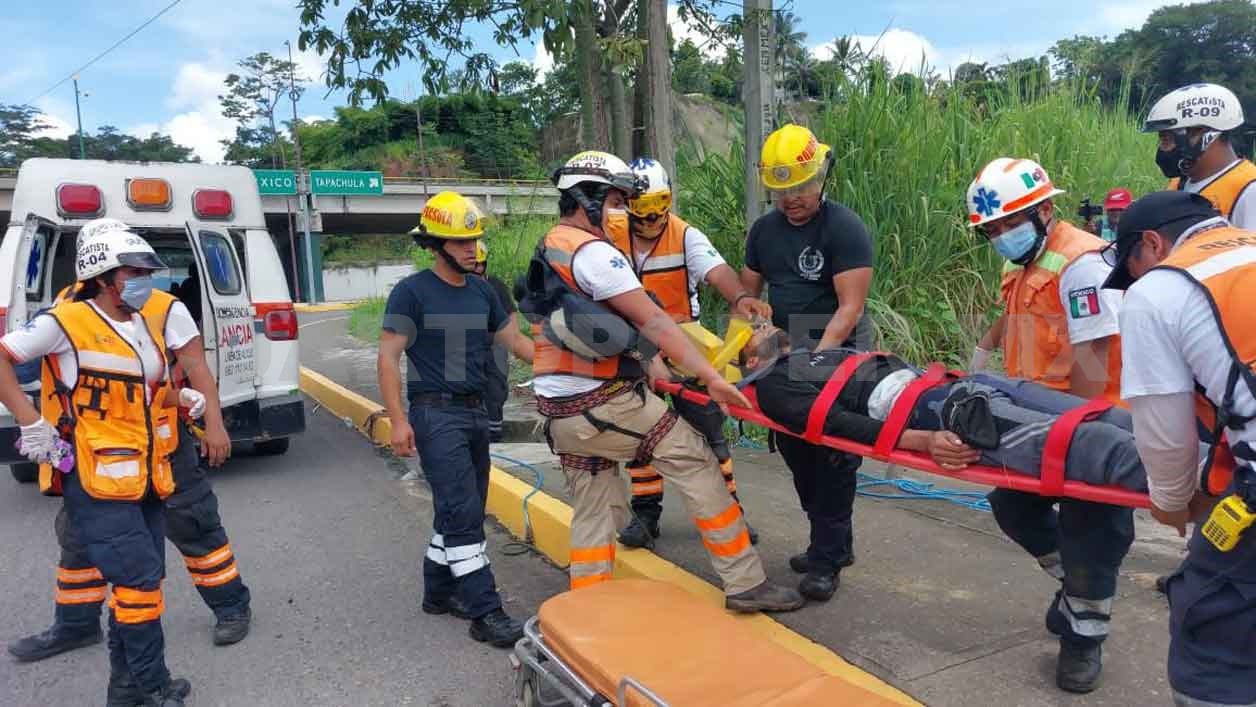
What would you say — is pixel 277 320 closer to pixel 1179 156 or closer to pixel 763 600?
pixel 763 600

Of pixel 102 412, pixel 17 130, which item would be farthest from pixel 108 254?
pixel 17 130

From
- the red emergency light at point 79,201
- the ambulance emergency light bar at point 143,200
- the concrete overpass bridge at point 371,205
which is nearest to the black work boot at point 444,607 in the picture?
the ambulance emergency light bar at point 143,200

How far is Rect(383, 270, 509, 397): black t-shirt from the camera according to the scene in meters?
3.55

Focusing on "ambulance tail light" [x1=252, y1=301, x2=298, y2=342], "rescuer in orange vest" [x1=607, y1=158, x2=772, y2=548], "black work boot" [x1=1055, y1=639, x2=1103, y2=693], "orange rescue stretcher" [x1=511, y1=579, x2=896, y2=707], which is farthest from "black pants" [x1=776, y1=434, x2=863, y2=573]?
"ambulance tail light" [x1=252, y1=301, x2=298, y2=342]

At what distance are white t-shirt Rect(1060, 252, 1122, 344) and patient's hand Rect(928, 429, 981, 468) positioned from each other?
2.12 ft

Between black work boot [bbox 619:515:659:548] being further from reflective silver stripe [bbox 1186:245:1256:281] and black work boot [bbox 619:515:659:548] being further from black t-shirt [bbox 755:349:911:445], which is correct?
reflective silver stripe [bbox 1186:245:1256:281]

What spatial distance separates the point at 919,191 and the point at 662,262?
2909 mm

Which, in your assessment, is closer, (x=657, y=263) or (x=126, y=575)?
(x=126, y=575)

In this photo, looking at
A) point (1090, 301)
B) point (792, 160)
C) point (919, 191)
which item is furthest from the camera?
point (919, 191)

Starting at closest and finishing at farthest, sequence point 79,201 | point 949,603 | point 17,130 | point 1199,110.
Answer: point 949,603 → point 1199,110 → point 79,201 → point 17,130

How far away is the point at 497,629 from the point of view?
3.42 meters

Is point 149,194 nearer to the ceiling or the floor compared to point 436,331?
nearer to the ceiling

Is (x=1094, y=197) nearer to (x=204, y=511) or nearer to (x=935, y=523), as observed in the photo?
(x=935, y=523)

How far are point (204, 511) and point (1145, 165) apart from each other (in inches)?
333
